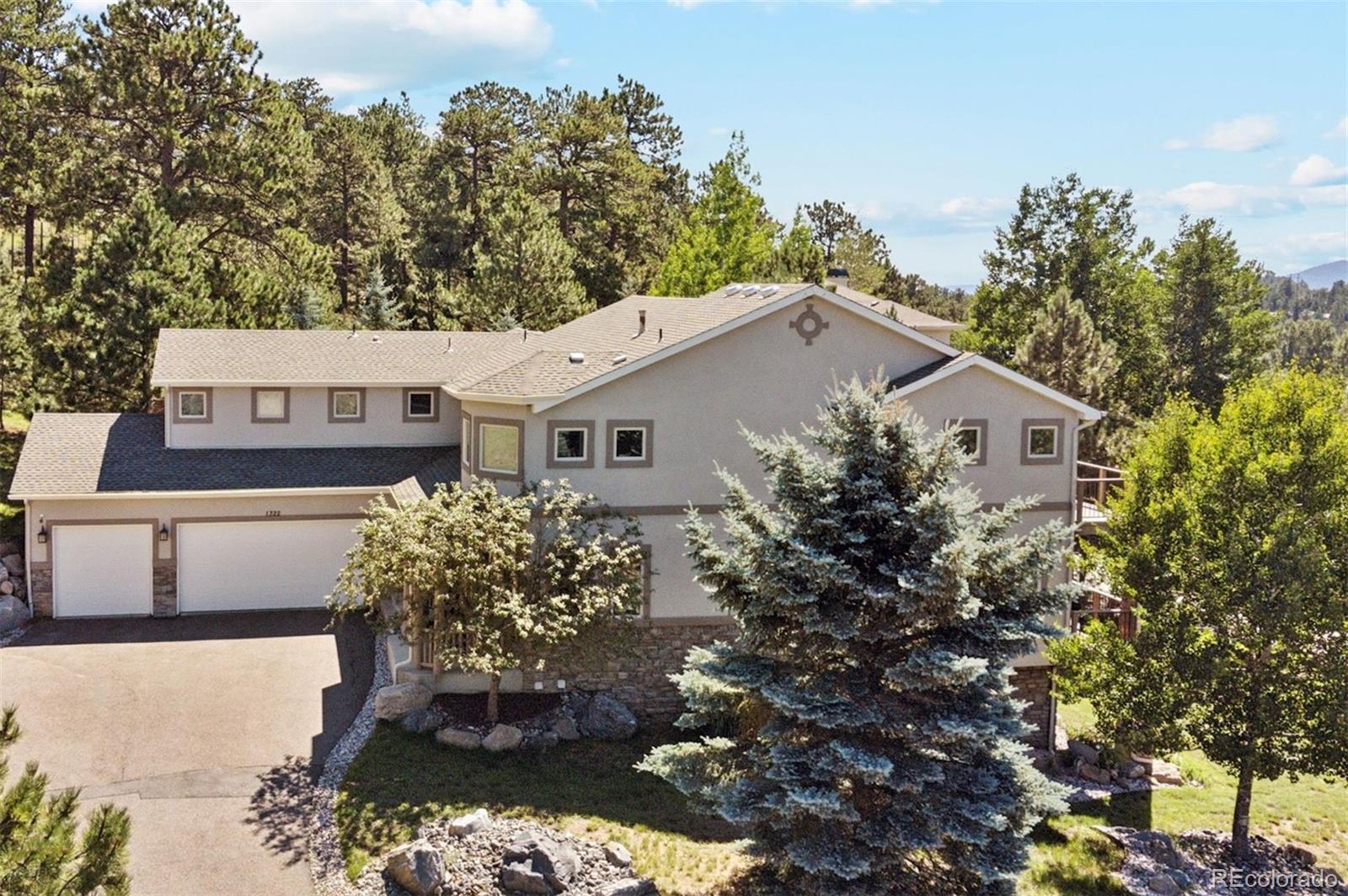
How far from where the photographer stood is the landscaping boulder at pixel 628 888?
42.3 ft

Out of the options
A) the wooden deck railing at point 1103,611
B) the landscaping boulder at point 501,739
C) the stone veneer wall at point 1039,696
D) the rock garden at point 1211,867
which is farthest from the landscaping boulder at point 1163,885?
the landscaping boulder at point 501,739

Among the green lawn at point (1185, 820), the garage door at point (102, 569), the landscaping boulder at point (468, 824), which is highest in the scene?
the garage door at point (102, 569)

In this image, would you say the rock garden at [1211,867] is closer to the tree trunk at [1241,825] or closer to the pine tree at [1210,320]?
the tree trunk at [1241,825]

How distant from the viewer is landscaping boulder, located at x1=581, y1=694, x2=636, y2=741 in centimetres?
1820

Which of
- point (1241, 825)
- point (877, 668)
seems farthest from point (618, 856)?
point (1241, 825)

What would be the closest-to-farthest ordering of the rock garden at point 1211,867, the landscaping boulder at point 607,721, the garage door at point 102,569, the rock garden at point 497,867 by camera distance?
the rock garden at point 497,867 → the rock garden at point 1211,867 → the landscaping boulder at point 607,721 → the garage door at point 102,569

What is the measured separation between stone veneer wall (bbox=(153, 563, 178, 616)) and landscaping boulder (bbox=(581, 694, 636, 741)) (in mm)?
10473

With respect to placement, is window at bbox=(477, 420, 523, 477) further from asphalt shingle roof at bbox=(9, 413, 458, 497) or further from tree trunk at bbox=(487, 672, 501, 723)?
asphalt shingle roof at bbox=(9, 413, 458, 497)

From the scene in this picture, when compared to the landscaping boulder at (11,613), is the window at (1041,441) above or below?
above

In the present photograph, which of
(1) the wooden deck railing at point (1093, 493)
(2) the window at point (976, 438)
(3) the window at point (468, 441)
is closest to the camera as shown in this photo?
(2) the window at point (976, 438)

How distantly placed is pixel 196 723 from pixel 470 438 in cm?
687

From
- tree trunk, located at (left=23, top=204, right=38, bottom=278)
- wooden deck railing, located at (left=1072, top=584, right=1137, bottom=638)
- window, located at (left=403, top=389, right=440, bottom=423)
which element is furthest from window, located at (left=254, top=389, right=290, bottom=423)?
wooden deck railing, located at (left=1072, top=584, right=1137, bottom=638)

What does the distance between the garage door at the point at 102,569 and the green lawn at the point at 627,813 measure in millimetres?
8948

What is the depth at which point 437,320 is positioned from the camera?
147 ft
